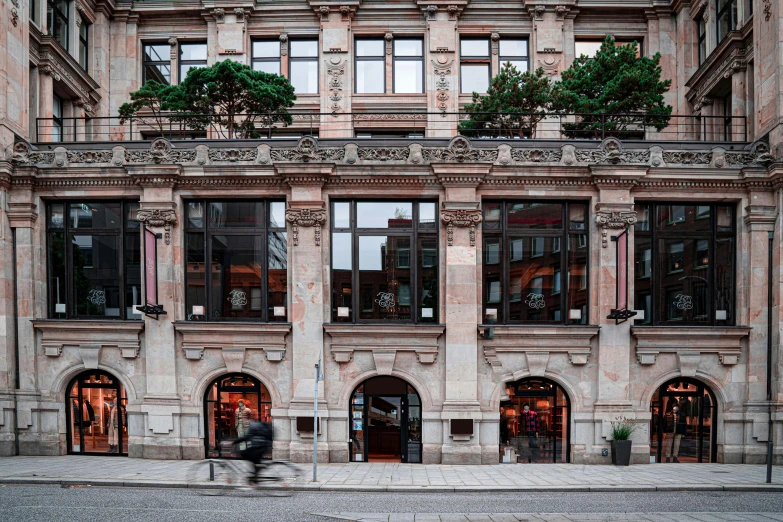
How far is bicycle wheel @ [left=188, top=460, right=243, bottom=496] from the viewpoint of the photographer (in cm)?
1419

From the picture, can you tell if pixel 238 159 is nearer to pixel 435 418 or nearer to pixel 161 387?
pixel 161 387

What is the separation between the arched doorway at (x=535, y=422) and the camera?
18.5m

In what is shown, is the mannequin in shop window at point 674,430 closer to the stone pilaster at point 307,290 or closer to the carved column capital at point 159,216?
the stone pilaster at point 307,290

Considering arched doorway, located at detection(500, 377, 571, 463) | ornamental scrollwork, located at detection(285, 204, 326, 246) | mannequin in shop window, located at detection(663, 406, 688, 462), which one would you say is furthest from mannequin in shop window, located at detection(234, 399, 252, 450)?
mannequin in shop window, located at detection(663, 406, 688, 462)

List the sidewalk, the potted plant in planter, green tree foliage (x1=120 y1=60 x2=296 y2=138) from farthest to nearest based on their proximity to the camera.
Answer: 1. green tree foliage (x1=120 y1=60 x2=296 y2=138)
2. the potted plant in planter
3. the sidewalk

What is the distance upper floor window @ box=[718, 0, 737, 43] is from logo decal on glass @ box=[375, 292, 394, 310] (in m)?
16.8

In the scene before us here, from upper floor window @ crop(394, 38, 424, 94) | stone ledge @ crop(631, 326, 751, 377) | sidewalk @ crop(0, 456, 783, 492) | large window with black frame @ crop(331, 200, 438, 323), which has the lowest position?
sidewalk @ crop(0, 456, 783, 492)

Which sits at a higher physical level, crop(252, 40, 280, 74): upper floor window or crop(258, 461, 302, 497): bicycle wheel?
crop(252, 40, 280, 74): upper floor window

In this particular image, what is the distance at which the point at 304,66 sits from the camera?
1064 inches

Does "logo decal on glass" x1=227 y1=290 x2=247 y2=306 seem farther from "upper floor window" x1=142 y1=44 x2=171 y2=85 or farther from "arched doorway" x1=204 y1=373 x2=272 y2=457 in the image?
"upper floor window" x1=142 y1=44 x2=171 y2=85

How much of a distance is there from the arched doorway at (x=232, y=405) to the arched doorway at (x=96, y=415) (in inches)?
113

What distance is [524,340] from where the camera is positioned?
1831cm

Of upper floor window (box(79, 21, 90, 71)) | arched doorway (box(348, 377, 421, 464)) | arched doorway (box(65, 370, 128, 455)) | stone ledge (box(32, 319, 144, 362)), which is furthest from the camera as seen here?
upper floor window (box(79, 21, 90, 71))

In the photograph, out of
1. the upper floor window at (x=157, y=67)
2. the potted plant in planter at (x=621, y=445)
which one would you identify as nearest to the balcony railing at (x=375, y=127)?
the upper floor window at (x=157, y=67)
